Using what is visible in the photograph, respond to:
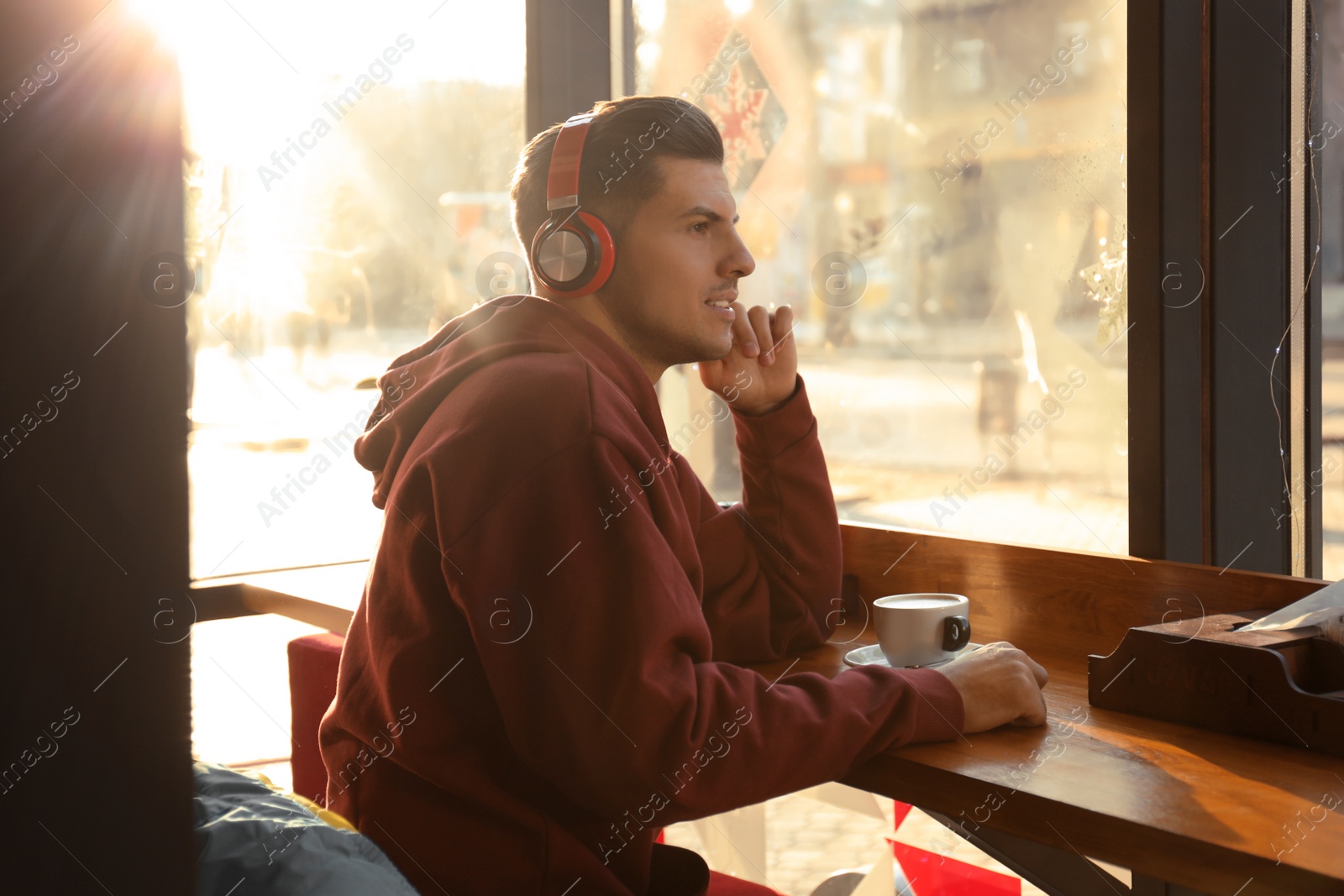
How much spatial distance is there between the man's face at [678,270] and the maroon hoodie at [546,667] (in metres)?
0.20

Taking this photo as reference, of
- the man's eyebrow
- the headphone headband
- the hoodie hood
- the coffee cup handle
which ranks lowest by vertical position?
the coffee cup handle

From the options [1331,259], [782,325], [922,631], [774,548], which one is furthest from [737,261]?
[1331,259]

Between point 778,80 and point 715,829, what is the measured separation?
6.41ft

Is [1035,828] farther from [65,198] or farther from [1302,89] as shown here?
[1302,89]

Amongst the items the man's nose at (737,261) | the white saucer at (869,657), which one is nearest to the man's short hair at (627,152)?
the man's nose at (737,261)

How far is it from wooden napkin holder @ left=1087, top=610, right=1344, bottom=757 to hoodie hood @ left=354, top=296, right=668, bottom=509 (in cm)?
61

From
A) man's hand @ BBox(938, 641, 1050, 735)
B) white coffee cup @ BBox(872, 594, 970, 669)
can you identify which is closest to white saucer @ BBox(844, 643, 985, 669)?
white coffee cup @ BBox(872, 594, 970, 669)

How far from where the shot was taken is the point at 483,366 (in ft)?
3.93

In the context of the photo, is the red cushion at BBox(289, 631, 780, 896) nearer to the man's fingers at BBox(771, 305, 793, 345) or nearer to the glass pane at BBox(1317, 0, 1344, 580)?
the man's fingers at BBox(771, 305, 793, 345)

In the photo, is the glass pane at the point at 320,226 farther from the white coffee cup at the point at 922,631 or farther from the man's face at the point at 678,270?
the white coffee cup at the point at 922,631

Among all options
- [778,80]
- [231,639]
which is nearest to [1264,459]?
[778,80]

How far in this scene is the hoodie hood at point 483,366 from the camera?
1.21m

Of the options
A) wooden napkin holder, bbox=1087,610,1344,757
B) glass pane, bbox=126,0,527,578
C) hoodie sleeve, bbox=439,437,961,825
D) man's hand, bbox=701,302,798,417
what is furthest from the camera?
glass pane, bbox=126,0,527,578

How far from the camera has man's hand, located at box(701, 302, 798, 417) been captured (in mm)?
1687
